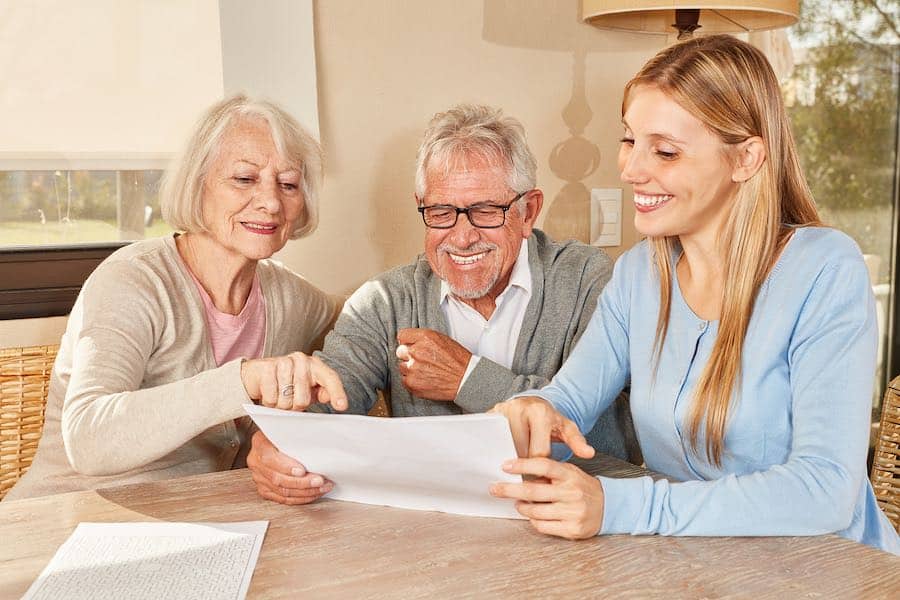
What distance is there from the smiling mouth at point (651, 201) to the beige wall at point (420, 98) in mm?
855

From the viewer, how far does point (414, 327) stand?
1850mm

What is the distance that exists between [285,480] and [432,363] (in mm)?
494

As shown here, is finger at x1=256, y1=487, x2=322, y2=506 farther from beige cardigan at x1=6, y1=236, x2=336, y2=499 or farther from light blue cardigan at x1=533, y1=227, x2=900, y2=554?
light blue cardigan at x1=533, y1=227, x2=900, y2=554

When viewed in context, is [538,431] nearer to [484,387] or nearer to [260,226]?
[484,387]

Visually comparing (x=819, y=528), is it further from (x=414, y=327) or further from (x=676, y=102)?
(x=414, y=327)

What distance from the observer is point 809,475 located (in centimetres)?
117

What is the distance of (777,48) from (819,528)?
6.55 ft

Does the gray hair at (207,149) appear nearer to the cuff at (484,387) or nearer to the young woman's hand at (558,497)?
the cuff at (484,387)

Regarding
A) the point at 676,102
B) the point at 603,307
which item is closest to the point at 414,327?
the point at 603,307

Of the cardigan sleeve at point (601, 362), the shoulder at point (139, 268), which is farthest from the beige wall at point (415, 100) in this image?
the cardigan sleeve at point (601, 362)

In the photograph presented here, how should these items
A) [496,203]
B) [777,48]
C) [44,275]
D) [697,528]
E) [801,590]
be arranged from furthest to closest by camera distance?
[777,48] → [44,275] → [496,203] → [697,528] → [801,590]

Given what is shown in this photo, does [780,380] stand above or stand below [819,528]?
above

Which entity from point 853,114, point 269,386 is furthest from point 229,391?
point 853,114

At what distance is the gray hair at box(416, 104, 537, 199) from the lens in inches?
69.4
